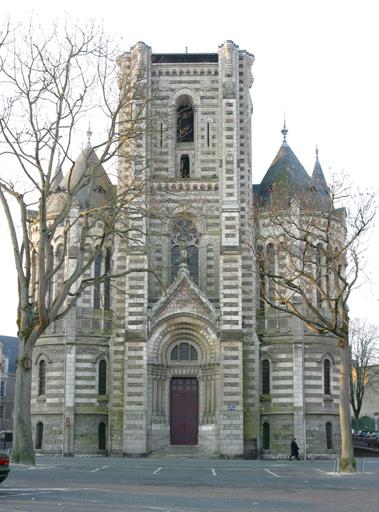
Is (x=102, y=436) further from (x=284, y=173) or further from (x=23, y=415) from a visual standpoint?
(x=284, y=173)

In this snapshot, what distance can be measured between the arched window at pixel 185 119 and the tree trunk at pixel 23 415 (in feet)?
82.6

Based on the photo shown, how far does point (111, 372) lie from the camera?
5281 cm

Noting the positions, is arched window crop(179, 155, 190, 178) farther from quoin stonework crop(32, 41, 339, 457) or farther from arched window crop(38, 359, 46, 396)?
arched window crop(38, 359, 46, 396)

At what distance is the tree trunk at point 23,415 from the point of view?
110 feet

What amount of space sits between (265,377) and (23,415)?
22068 mm

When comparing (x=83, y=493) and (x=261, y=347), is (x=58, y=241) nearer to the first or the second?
(x=261, y=347)

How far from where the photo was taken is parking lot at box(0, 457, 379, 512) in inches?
768

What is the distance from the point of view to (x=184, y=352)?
175 feet

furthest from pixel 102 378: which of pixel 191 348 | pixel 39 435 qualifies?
pixel 191 348

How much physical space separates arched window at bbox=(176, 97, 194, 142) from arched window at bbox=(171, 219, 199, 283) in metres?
5.64

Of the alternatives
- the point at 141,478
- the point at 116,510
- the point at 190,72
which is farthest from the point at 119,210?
the point at 190,72

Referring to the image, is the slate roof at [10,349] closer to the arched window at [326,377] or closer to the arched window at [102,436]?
the arched window at [102,436]

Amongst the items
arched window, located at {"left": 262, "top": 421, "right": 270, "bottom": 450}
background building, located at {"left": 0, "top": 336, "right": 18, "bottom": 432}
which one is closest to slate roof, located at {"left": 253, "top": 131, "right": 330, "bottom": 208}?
arched window, located at {"left": 262, "top": 421, "right": 270, "bottom": 450}

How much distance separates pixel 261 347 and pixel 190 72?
17643 mm
